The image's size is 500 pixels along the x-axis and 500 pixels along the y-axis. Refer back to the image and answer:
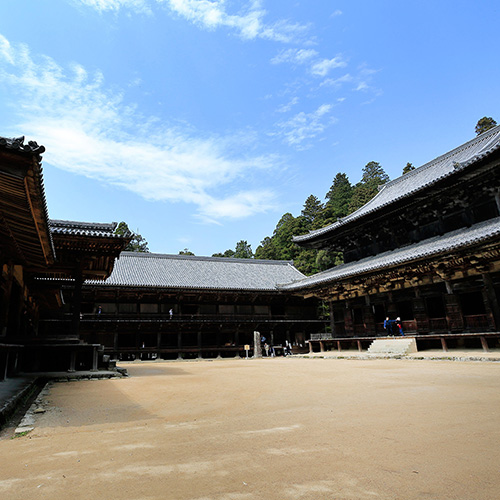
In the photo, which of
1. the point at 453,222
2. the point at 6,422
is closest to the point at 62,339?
the point at 6,422

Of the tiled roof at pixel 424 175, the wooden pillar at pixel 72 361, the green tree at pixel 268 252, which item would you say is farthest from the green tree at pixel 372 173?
the wooden pillar at pixel 72 361

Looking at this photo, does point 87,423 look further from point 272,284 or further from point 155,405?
point 272,284

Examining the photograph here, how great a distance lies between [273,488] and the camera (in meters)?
2.20

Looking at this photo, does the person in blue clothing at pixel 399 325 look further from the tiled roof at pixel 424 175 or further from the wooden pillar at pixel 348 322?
the tiled roof at pixel 424 175

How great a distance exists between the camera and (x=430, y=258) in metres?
15.2

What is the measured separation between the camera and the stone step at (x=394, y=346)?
50.1 ft

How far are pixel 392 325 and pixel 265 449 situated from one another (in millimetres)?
17571

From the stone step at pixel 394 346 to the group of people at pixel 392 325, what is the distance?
3.46ft

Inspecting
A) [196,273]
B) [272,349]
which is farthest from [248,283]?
[272,349]

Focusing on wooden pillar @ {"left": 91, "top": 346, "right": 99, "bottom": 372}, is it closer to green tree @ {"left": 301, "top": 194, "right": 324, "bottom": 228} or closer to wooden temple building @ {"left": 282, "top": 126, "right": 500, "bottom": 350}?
wooden temple building @ {"left": 282, "top": 126, "right": 500, "bottom": 350}

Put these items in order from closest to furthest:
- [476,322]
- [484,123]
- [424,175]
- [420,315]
Answer: [476,322] → [420,315] → [424,175] → [484,123]

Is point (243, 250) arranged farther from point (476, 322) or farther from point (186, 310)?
point (476, 322)

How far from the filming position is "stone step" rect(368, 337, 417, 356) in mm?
15267

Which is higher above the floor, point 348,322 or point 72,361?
point 348,322
